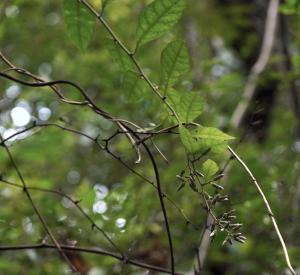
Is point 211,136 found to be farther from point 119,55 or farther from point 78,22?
point 78,22

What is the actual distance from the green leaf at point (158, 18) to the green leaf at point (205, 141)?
18 cm

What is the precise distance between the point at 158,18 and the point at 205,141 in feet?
0.72

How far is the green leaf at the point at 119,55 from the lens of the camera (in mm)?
964

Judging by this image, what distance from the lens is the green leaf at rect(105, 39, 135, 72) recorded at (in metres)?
0.96

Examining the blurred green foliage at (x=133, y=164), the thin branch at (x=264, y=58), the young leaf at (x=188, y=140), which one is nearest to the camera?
the young leaf at (x=188, y=140)

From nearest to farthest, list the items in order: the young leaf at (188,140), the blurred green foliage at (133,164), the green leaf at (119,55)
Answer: the young leaf at (188,140) < the green leaf at (119,55) < the blurred green foliage at (133,164)

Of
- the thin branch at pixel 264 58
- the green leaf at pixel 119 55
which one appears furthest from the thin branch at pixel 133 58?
the thin branch at pixel 264 58

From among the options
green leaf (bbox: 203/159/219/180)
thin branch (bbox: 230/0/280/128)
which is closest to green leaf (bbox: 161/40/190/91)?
green leaf (bbox: 203/159/219/180)

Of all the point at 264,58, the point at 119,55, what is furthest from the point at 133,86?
the point at 264,58

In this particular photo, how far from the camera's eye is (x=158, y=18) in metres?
0.93

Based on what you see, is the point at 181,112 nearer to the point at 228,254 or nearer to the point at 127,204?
the point at 127,204

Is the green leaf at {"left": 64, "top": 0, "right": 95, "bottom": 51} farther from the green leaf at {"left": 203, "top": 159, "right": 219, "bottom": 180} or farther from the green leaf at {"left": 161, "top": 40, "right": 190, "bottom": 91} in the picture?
the green leaf at {"left": 203, "top": 159, "right": 219, "bottom": 180}

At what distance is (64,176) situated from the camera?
3.59 metres

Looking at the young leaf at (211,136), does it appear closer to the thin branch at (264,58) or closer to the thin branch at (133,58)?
the thin branch at (133,58)
